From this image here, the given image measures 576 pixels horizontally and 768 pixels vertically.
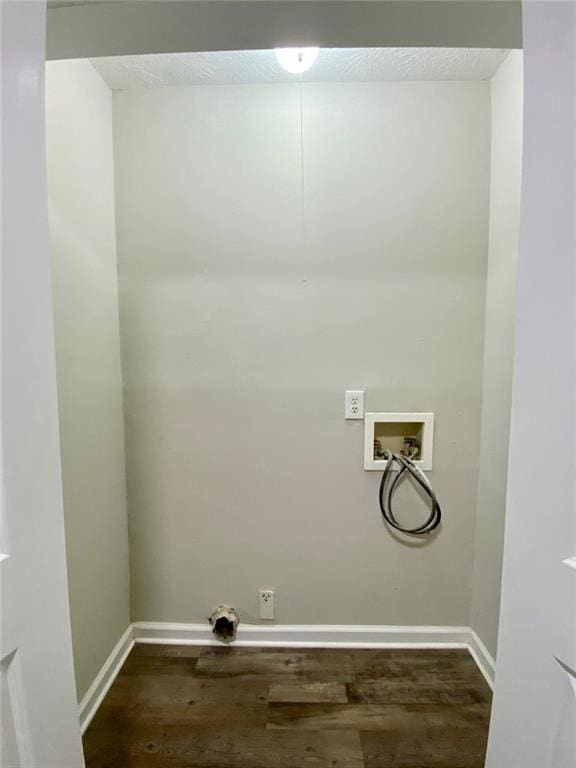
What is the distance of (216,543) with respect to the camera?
1.48m

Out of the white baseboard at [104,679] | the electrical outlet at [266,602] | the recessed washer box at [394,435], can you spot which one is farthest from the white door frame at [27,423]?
the recessed washer box at [394,435]

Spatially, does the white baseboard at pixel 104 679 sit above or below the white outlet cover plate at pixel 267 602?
below

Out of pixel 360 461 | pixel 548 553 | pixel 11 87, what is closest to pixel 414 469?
pixel 360 461

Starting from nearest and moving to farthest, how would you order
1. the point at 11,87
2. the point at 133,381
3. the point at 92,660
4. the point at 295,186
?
the point at 11,87 → the point at 92,660 → the point at 295,186 → the point at 133,381

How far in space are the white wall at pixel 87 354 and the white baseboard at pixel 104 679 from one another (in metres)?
0.03

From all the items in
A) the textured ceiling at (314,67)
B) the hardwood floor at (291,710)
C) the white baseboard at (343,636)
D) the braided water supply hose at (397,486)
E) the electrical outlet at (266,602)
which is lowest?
the hardwood floor at (291,710)

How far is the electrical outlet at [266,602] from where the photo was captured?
1.48 meters

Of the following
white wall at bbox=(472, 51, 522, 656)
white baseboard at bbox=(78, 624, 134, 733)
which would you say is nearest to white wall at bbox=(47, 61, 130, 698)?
white baseboard at bbox=(78, 624, 134, 733)

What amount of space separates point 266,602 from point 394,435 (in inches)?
38.2

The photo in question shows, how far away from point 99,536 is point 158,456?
37 cm

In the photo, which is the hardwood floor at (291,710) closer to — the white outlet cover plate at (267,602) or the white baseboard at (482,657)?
the white baseboard at (482,657)

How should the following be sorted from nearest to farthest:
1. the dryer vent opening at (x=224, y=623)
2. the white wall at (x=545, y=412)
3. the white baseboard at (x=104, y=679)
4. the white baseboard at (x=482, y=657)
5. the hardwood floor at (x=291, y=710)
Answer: the white wall at (x=545, y=412) → the hardwood floor at (x=291, y=710) → the white baseboard at (x=104, y=679) → the white baseboard at (x=482, y=657) → the dryer vent opening at (x=224, y=623)

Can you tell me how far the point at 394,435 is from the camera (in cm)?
147

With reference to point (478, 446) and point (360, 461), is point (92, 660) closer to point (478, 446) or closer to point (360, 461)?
point (360, 461)
